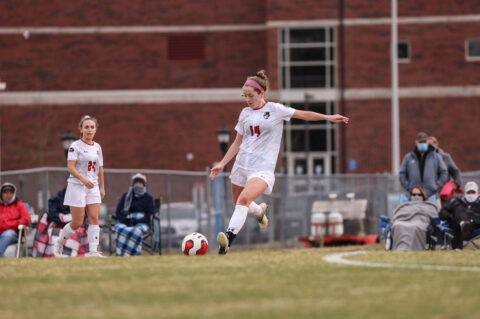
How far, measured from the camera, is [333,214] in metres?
23.6

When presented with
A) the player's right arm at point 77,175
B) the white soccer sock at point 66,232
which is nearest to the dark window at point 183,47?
the white soccer sock at point 66,232

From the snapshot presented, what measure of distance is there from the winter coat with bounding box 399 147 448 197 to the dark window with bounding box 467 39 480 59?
103 feet

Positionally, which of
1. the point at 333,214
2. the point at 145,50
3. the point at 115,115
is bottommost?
the point at 333,214

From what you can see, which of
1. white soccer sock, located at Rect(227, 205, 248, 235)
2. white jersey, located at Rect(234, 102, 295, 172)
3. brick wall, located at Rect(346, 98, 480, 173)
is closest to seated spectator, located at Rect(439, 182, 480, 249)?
white jersey, located at Rect(234, 102, 295, 172)

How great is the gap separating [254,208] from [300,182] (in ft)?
45.1

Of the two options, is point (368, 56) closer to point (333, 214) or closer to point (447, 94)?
point (447, 94)

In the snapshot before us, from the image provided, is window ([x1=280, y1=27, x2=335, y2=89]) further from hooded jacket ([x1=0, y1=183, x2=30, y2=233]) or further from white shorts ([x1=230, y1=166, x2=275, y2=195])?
white shorts ([x1=230, y1=166, x2=275, y2=195])

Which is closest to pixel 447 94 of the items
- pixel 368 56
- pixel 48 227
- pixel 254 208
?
pixel 368 56

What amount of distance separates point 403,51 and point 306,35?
464 cm

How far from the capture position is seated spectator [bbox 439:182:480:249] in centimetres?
1462

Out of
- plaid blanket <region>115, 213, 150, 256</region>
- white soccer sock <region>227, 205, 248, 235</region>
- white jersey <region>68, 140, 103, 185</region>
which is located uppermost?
white jersey <region>68, 140, 103, 185</region>

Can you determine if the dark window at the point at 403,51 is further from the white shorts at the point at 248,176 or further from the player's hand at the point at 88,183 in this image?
the white shorts at the point at 248,176

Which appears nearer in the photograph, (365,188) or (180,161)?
(365,188)

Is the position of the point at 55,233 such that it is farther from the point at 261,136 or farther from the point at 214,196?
the point at 261,136
